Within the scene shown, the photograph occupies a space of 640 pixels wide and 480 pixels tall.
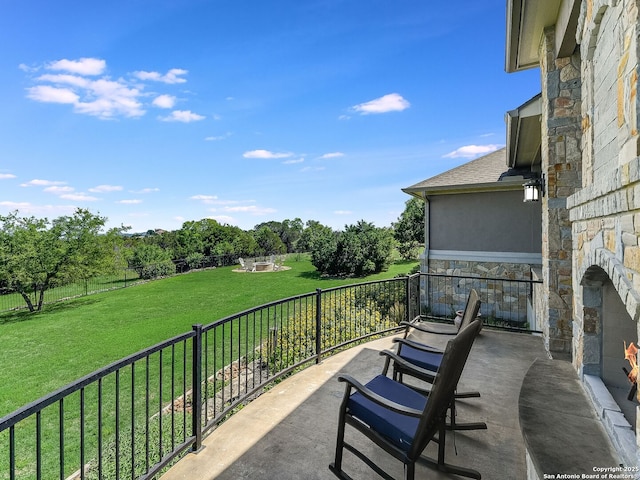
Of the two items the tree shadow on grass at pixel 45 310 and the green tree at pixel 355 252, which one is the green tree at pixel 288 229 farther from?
the tree shadow on grass at pixel 45 310

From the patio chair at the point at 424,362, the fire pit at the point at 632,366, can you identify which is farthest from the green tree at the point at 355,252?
the fire pit at the point at 632,366

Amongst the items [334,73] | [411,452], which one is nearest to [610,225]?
[411,452]

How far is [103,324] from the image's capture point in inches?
388

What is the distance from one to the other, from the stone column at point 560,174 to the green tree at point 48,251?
16884 mm

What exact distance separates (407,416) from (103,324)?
10.9 m

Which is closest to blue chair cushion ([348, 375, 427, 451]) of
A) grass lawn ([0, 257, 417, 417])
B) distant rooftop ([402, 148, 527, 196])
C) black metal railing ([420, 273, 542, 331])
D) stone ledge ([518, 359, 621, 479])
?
stone ledge ([518, 359, 621, 479])

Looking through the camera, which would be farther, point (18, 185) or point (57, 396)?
point (18, 185)

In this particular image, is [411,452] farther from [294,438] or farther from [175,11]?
[175,11]

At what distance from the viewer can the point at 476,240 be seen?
7.98 metres

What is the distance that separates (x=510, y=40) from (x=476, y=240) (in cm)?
530

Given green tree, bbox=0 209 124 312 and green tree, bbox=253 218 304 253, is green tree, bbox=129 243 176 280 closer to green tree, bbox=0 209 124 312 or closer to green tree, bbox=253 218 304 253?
green tree, bbox=0 209 124 312

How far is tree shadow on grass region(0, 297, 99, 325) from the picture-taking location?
12047 mm

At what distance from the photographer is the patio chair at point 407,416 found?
5.43ft

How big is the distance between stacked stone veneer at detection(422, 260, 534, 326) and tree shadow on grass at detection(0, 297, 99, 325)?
45.1 ft
